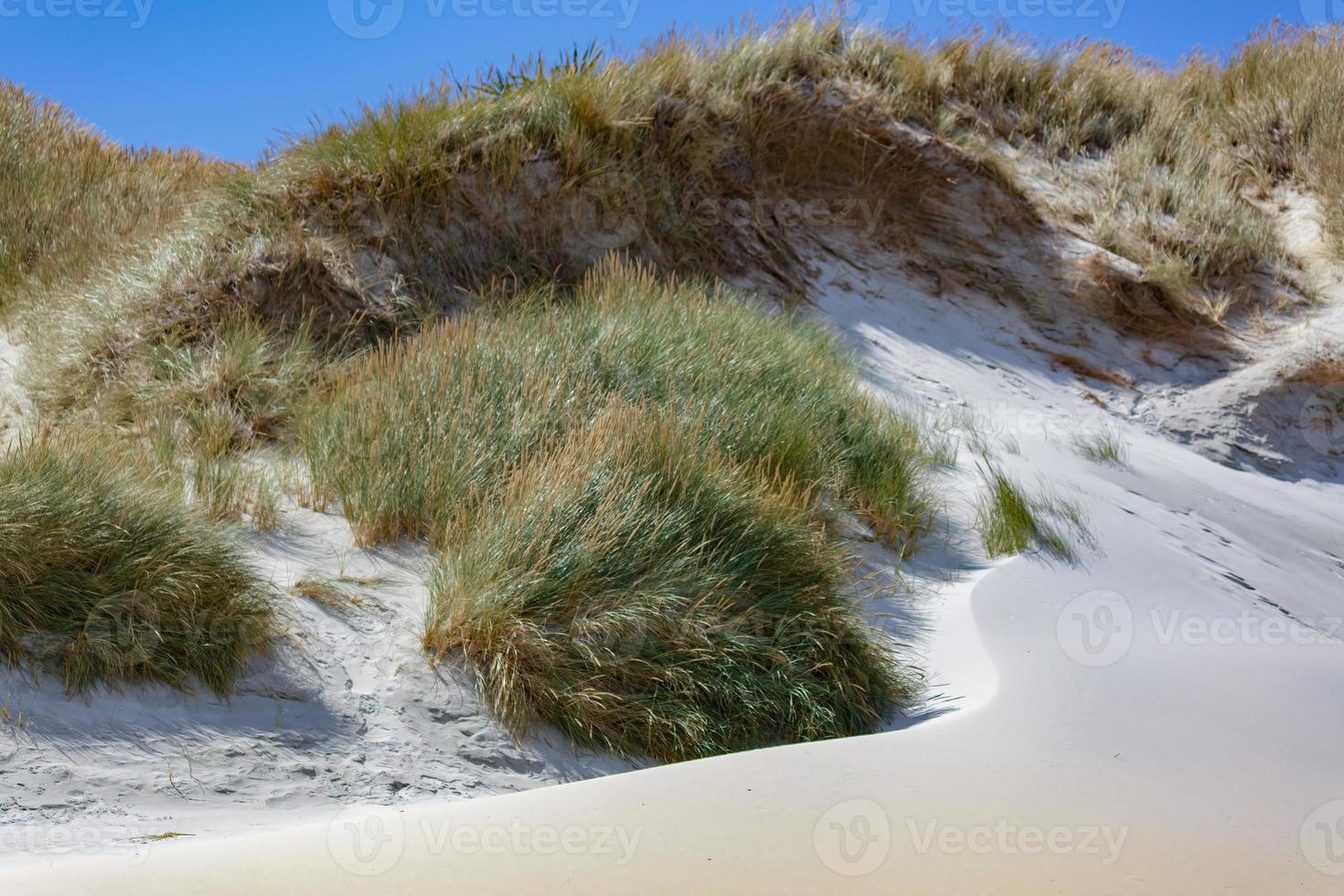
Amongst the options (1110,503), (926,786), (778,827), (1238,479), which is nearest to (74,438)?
(778,827)

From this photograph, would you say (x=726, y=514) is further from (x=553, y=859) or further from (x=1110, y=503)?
(x=1110, y=503)

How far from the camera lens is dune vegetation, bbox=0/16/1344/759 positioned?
375cm

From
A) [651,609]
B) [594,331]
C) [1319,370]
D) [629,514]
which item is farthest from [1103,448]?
[651,609]

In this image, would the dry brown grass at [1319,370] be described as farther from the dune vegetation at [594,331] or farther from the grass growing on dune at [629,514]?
the grass growing on dune at [629,514]

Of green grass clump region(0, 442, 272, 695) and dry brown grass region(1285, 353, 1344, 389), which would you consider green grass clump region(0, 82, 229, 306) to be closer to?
green grass clump region(0, 442, 272, 695)

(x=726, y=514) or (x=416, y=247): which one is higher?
(x=416, y=247)

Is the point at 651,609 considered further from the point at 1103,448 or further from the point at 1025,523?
the point at 1103,448

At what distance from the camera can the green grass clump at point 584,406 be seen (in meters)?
4.64

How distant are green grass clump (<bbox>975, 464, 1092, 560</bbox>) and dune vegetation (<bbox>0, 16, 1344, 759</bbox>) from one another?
0.8 inches

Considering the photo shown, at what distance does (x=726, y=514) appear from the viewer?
4387 mm

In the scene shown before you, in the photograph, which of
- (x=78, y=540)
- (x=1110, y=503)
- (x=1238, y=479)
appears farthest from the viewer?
(x=1238, y=479)

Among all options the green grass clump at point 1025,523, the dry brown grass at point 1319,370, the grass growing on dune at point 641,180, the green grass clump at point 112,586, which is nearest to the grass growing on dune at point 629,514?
the green grass clump at point 1025,523

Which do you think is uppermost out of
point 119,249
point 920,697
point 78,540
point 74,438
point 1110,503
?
point 119,249

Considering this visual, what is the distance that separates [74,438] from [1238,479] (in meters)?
7.93
